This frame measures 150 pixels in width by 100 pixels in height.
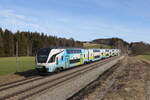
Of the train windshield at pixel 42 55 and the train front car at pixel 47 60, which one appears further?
the train windshield at pixel 42 55

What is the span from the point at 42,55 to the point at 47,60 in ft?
3.81

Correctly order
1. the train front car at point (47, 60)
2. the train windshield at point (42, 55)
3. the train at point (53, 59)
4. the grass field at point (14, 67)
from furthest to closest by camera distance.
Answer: the grass field at point (14, 67) → the train windshield at point (42, 55) → the train at point (53, 59) → the train front car at point (47, 60)

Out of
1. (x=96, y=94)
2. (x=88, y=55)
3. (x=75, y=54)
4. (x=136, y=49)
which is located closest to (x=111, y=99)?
(x=96, y=94)

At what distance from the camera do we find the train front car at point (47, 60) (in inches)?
891

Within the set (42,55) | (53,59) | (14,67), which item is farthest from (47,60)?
(14,67)

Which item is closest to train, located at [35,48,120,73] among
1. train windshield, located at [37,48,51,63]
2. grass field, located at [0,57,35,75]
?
train windshield, located at [37,48,51,63]

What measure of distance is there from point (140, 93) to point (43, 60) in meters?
13.6

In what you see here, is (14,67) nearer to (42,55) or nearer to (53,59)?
(42,55)

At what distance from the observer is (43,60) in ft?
75.4

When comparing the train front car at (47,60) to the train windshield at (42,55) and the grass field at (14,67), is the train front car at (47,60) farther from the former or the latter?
the grass field at (14,67)

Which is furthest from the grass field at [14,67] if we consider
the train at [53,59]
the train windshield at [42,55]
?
the train at [53,59]

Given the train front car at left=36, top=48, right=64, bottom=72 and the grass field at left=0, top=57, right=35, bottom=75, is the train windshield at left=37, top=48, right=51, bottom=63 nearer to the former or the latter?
the train front car at left=36, top=48, right=64, bottom=72

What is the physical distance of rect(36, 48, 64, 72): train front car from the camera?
22.6m

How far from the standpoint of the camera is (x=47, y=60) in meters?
22.8
